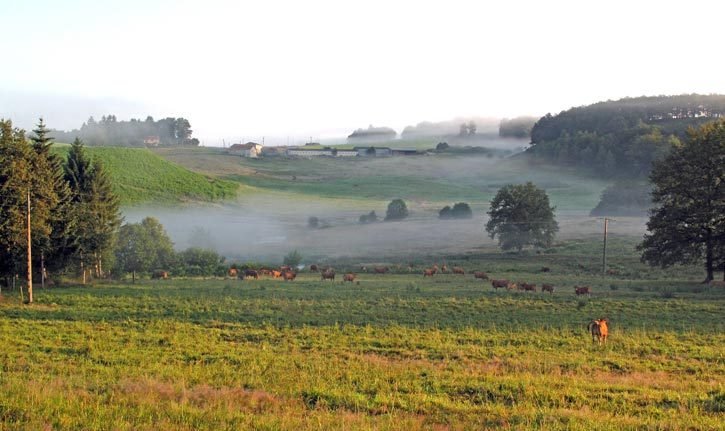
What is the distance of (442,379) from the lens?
14.2m

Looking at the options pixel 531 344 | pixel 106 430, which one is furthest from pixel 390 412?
pixel 531 344

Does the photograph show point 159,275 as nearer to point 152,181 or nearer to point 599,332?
point 599,332

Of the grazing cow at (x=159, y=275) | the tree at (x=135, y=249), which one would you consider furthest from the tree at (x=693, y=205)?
the tree at (x=135, y=249)

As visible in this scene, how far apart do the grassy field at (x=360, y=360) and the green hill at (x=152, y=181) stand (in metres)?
76.9

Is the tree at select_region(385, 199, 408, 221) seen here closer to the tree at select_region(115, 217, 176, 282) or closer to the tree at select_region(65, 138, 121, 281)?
the tree at select_region(115, 217, 176, 282)

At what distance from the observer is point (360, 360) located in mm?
17516

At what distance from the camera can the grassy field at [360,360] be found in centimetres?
1020

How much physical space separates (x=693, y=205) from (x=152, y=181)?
10223 cm

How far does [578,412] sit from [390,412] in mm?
3438

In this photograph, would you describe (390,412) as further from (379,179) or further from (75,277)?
(379,179)

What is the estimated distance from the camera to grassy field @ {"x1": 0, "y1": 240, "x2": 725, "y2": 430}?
10203 mm

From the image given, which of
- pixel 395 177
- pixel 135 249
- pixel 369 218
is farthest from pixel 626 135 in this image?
pixel 135 249

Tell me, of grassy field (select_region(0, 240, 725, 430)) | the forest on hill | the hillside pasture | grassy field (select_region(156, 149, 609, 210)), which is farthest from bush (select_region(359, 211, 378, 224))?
the forest on hill

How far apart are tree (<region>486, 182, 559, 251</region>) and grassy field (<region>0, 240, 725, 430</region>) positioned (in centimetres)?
3052
